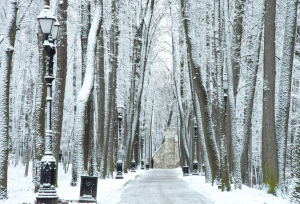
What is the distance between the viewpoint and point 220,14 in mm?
14656

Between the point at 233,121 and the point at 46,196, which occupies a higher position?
the point at 233,121

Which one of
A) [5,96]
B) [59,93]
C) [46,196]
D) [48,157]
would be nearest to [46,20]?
[5,96]

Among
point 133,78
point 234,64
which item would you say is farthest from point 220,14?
point 133,78

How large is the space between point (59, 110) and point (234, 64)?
8.26 m

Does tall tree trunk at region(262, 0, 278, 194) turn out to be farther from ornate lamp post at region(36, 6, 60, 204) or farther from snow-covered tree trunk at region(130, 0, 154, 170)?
snow-covered tree trunk at region(130, 0, 154, 170)

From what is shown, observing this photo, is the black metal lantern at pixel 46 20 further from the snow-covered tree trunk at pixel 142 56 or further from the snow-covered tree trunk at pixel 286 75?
the snow-covered tree trunk at pixel 142 56

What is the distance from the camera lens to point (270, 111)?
12.2m

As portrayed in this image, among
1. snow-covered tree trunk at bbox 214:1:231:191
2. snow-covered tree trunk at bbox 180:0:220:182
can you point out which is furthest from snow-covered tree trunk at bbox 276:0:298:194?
snow-covered tree trunk at bbox 180:0:220:182

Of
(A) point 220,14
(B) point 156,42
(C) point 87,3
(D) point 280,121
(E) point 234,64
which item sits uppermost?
(B) point 156,42

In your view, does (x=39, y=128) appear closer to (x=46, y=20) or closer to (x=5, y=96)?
(x=5, y=96)

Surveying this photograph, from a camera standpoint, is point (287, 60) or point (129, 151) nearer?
point (287, 60)

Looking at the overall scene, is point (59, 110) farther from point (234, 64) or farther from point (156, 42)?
point (156, 42)

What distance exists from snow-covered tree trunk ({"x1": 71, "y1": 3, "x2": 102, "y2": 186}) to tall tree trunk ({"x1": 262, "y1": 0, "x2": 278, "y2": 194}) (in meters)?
6.60

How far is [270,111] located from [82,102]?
681cm
